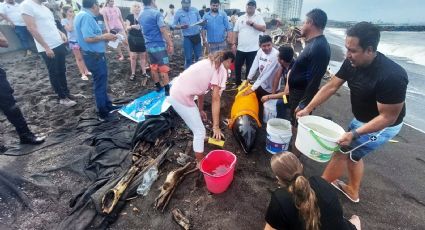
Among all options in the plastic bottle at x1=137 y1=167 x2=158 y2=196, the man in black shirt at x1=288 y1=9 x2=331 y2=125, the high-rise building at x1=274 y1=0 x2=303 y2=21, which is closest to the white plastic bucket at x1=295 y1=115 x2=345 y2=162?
the man in black shirt at x1=288 y1=9 x2=331 y2=125

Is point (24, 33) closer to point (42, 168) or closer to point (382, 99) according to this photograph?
point (42, 168)

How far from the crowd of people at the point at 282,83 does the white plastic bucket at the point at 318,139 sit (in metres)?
0.14

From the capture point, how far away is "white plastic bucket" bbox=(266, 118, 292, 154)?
3.63 m

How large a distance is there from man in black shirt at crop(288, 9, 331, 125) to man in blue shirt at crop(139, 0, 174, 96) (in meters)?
3.30

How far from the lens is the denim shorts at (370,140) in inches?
99.1

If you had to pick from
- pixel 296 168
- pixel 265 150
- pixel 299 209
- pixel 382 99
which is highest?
pixel 382 99

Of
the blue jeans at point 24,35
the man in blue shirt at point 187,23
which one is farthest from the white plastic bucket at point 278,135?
the blue jeans at point 24,35

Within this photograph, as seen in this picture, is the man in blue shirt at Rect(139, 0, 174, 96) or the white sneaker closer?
the white sneaker

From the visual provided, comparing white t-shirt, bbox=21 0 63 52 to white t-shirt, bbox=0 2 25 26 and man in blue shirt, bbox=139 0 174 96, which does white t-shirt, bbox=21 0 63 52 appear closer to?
man in blue shirt, bbox=139 0 174 96

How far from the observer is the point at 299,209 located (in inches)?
64.0

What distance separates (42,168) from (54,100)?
270 centimetres

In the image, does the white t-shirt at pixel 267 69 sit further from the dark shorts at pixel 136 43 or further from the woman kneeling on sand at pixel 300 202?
the dark shorts at pixel 136 43

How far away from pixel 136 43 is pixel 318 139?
19.9 ft

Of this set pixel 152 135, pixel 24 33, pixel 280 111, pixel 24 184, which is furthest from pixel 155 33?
pixel 24 33
